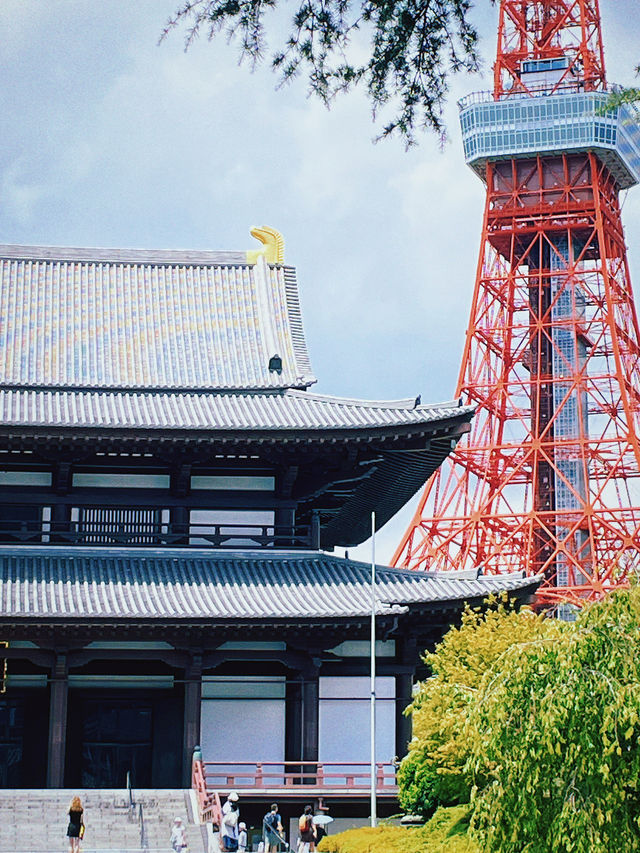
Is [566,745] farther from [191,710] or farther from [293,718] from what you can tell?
[293,718]

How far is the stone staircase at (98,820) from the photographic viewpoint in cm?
2958

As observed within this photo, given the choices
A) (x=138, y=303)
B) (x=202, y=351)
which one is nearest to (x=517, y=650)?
(x=202, y=351)

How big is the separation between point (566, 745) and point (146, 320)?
85.0 ft

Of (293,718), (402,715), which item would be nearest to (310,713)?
(293,718)

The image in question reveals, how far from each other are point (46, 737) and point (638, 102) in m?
26.9

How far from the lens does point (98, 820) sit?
3077 cm

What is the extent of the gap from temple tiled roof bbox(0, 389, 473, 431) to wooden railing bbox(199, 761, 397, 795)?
310 inches

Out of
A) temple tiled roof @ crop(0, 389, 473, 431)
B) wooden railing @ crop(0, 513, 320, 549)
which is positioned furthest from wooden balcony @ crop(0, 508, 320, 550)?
temple tiled roof @ crop(0, 389, 473, 431)

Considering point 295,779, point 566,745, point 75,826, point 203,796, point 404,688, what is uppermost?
point 404,688

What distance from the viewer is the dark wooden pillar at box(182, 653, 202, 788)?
33.7m

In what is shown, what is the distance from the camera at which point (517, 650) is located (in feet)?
68.6

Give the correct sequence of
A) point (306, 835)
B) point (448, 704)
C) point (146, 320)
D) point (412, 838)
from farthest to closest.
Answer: point (146, 320), point (306, 835), point (448, 704), point (412, 838)

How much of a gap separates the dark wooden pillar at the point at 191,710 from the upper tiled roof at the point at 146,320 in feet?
28.1

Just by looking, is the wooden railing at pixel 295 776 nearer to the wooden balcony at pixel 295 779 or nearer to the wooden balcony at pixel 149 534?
the wooden balcony at pixel 295 779
